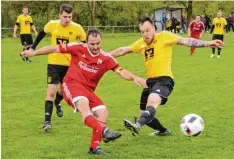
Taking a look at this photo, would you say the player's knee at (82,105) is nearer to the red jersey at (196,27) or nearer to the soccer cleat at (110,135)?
the soccer cleat at (110,135)

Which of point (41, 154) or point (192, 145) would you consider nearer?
point (41, 154)

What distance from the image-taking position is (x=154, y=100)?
6992mm

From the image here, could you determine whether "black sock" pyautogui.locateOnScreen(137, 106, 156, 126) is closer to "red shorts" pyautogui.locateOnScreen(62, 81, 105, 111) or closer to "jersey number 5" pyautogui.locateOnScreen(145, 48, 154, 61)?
"red shorts" pyautogui.locateOnScreen(62, 81, 105, 111)

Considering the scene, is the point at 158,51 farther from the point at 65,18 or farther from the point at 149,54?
the point at 65,18

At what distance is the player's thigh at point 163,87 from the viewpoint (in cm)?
715

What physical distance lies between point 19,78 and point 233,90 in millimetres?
7096

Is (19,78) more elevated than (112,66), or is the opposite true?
(112,66)

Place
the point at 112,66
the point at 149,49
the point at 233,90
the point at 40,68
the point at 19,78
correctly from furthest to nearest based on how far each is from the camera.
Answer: the point at 40,68
the point at 19,78
the point at 233,90
the point at 149,49
the point at 112,66

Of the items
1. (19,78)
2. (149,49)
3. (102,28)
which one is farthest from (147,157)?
(102,28)

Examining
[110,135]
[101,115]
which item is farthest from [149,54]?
[110,135]

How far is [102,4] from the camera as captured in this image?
5741cm

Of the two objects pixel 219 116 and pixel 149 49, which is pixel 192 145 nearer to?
pixel 149 49

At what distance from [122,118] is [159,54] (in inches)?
91.8

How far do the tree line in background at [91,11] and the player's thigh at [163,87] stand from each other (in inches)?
1588
